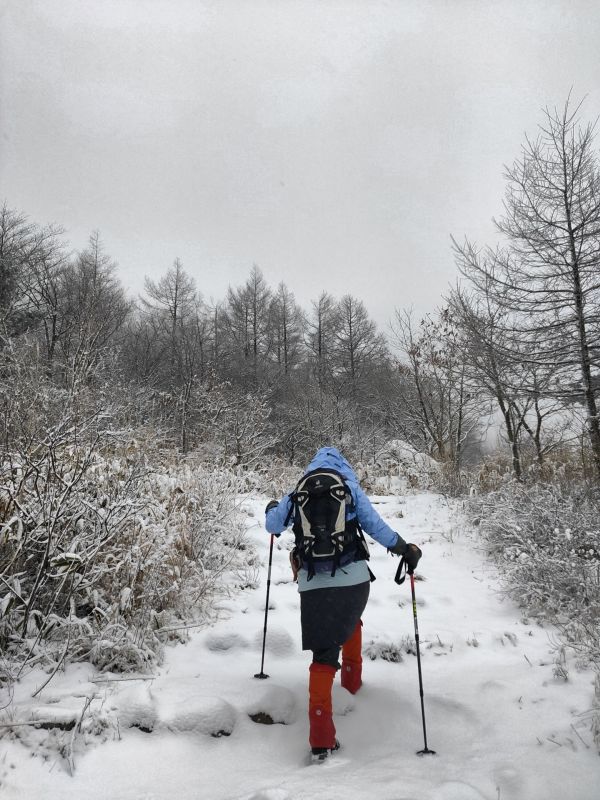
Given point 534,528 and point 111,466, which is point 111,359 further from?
point 534,528

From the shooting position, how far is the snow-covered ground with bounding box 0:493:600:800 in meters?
2.33

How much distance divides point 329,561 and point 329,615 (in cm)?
32

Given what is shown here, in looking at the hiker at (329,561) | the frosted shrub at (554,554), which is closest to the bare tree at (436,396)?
the frosted shrub at (554,554)

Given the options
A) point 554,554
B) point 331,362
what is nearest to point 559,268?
point 554,554

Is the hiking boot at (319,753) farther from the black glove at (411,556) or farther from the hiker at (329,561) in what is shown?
the black glove at (411,556)

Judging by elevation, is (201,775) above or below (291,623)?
below

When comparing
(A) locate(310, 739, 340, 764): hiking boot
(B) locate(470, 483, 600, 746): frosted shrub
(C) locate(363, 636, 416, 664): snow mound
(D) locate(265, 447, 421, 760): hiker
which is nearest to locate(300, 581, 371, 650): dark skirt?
(D) locate(265, 447, 421, 760): hiker

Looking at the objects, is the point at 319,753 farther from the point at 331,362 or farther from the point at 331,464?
the point at 331,362

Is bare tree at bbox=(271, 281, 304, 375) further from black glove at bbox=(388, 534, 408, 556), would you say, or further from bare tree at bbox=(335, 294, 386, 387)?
black glove at bbox=(388, 534, 408, 556)

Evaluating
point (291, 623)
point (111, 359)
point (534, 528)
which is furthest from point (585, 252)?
point (111, 359)

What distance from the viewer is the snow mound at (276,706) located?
298 cm

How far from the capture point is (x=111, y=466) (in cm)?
566

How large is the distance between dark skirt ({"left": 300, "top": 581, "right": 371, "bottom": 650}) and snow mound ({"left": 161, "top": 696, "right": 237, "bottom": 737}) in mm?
696

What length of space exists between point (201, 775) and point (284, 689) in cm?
85
